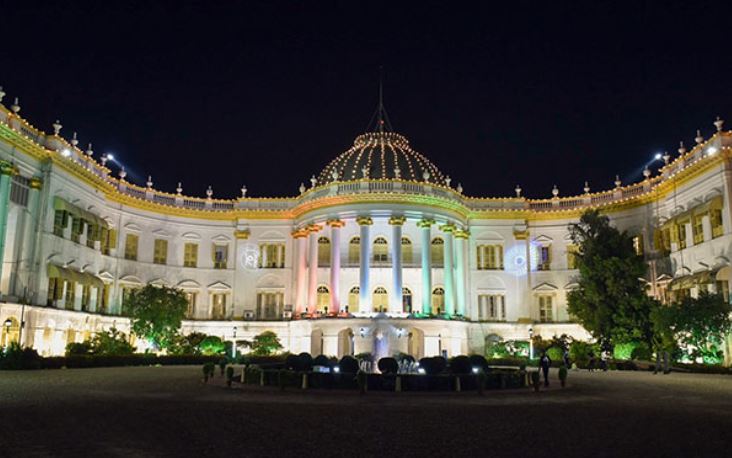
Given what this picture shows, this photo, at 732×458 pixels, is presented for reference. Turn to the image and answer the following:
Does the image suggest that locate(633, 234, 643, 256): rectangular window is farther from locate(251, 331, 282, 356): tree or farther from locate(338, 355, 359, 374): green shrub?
locate(338, 355, 359, 374): green shrub

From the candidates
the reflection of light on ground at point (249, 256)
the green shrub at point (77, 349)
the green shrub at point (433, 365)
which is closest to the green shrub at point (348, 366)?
the green shrub at point (433, 365)

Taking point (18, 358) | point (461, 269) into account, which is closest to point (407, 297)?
point (461, 269)

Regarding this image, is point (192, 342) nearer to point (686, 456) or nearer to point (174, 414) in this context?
point (174, 414)

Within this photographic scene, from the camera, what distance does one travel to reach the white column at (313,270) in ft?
161

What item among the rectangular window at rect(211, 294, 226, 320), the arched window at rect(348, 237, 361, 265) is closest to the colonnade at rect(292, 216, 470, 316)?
the arched window at rect(348, 237, 361, 265)

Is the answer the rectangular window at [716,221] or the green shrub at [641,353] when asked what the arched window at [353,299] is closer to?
the green shrub at [641,353]

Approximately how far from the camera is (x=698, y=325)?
34.0m

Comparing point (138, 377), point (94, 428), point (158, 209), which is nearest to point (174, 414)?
point (94, 428)

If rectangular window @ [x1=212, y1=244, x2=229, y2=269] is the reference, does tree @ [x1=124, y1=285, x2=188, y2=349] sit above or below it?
below

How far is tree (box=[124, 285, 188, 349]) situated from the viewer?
44.1 metres

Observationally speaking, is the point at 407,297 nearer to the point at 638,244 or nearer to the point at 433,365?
the point at 638,244

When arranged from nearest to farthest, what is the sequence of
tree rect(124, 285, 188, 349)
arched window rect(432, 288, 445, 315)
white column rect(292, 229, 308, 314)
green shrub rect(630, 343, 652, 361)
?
green shrub rect(630, 343, 652, 361) < tree rect(124, 285, 188, 349) < white column rect(292, 229, 308, 314) < arched window rect(432, 288, 445, 315)

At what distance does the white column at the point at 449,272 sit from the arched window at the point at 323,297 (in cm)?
1020

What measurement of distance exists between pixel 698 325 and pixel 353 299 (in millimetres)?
27618
